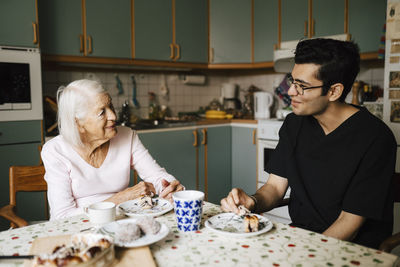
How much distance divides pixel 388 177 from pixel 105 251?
94cm

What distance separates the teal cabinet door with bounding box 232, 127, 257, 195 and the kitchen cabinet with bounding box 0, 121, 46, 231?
1874mm

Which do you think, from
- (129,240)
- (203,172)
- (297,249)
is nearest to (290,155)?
(297,249)

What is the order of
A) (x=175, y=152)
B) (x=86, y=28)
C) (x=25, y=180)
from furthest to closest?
(x=175, y=152), (x=86, y=28), (x=25, y=180)

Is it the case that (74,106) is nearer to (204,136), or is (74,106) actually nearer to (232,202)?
(232,202)

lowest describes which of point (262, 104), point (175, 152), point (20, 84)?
point (175, 152)

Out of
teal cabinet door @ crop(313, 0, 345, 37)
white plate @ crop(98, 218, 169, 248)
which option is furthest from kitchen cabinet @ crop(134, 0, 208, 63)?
white plate @ crop(98, 218, 169, 248)

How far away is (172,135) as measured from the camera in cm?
323

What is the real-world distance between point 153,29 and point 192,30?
0.47 meters

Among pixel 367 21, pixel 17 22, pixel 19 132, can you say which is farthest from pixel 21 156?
pixel 367 21

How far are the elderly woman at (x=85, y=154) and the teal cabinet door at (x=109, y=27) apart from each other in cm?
158

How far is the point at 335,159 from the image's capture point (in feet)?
4.25

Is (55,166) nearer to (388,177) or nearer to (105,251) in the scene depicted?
(105,251)

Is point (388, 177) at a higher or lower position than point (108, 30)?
lower

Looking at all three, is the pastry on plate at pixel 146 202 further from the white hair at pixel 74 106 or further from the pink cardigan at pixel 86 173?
the white hair at pixel 74 106
